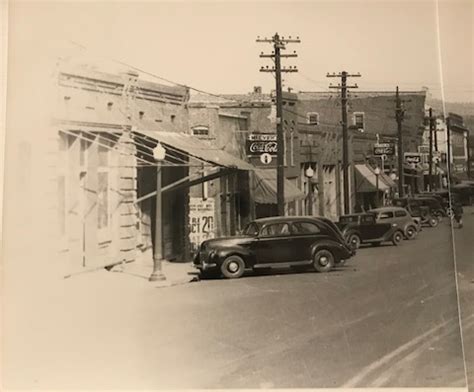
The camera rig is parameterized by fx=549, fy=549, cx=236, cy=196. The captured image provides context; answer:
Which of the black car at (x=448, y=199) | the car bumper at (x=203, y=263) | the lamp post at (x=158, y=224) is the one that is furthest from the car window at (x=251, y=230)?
the black car at (x=448, y=199)

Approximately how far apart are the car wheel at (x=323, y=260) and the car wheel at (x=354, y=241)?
0.51ft

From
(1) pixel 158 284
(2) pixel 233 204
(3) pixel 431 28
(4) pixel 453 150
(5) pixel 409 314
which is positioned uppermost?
(3) pixel 431 28

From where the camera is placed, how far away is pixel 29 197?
3307mm

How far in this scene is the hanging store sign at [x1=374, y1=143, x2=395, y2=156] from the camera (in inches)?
137

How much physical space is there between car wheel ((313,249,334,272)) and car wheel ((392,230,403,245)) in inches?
17.0

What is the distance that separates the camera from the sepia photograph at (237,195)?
10.5 feet

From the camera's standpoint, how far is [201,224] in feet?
10.9

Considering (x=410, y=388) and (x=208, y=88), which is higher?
(x=208, y=88)

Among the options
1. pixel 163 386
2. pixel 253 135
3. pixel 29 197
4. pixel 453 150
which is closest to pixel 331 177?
pixel 253 135

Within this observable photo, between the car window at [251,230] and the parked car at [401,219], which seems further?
the parked car at [401,219]

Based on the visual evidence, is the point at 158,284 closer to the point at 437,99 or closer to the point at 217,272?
the point at 217,272

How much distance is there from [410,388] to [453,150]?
1.50m

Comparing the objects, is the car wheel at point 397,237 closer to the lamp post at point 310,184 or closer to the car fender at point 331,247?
the car fender at point 331,247

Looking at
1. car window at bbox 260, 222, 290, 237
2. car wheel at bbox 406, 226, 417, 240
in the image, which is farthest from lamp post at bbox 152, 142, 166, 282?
car wheel at bbox 406, 226, 417, 240
